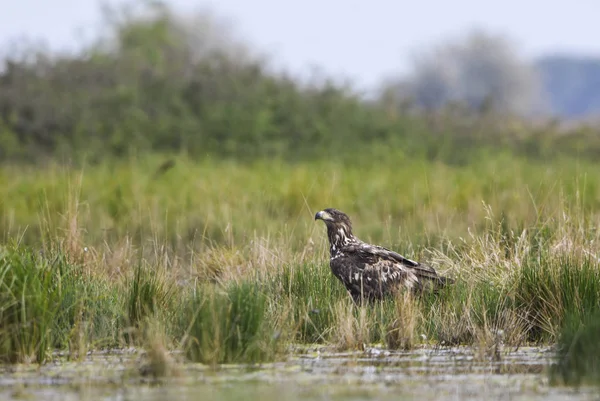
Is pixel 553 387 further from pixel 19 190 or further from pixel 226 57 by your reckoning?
pixel 226 57

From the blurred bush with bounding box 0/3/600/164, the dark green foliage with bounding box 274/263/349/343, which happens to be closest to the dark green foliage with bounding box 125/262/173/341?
the dark green foliage with bounding box 274/263/349/343

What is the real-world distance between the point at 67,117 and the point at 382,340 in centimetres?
1733

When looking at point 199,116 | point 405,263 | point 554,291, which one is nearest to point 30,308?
point 405,263

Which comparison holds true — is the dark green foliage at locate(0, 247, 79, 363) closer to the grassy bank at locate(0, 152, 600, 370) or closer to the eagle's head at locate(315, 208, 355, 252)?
the grassy bank at locate(0, 152, 600, 370)

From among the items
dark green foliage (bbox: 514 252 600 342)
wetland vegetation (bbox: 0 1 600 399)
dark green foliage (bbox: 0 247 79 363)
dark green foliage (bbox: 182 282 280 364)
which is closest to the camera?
dark green foliage (bbox: 182 282 280 364)

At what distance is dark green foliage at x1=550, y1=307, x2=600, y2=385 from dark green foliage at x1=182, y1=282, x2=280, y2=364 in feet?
6.52

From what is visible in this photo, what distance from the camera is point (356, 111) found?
27953 mm

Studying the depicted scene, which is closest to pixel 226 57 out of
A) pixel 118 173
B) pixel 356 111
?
pixel 356 111

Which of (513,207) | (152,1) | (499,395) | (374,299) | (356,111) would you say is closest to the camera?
(499,395)

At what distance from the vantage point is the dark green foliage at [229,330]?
751cm

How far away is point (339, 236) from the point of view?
34.6ft

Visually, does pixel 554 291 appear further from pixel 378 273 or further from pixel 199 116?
pixel 199 116

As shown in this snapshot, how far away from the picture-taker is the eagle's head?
10500 millimetres

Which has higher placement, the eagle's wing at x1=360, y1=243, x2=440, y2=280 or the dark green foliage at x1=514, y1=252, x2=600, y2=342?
the eagle's wing at x1=360, y1=243, x2=440, y2=280
